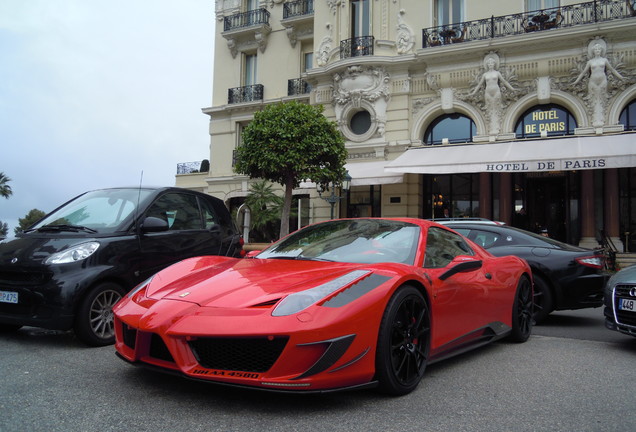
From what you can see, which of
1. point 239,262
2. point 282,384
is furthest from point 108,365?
point 282,384

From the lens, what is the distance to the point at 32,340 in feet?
14.8

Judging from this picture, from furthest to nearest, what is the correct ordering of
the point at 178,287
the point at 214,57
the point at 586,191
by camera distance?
the point at 214,57 → the point at 586,191 → the point at 178,287

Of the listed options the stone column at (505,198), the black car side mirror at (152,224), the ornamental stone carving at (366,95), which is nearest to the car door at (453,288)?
the black car side mirror at (152,224)

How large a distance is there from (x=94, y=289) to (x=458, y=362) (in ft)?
10.4

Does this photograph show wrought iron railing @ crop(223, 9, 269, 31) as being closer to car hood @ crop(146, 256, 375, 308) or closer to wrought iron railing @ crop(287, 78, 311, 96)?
wrought iron railing @ crop(287, 78, 311, 96)

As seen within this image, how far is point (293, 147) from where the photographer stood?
1625 centimetres

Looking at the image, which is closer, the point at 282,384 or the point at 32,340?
the point at 282,384

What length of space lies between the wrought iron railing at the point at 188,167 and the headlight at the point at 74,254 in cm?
2222

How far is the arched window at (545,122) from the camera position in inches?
658

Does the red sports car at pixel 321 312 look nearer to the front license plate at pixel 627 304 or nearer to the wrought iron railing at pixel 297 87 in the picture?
the front license plate at pixel 627 304

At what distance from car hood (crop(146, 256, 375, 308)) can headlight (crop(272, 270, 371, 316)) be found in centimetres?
6

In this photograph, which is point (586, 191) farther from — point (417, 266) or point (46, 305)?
point (46, 305)

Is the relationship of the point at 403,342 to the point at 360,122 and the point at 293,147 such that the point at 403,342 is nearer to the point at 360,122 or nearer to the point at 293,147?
the point at 293,147

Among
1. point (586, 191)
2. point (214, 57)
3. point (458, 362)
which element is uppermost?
point (214, 57)
